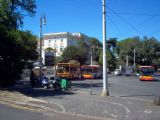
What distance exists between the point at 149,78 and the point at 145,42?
63.7 m

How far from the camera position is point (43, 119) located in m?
14.6

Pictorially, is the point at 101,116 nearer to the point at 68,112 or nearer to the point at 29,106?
the point at 68,112

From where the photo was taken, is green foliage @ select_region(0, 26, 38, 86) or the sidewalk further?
green foliage @ select_region(0, 26, 38, 86)

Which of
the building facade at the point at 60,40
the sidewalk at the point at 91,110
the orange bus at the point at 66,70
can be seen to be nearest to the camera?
the sidewalk at the point at 91,110

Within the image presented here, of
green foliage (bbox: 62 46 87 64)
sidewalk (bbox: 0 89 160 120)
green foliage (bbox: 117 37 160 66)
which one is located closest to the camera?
sidewalk (bbox: 0 89 160 120)

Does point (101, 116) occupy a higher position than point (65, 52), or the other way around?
point (65, 52)

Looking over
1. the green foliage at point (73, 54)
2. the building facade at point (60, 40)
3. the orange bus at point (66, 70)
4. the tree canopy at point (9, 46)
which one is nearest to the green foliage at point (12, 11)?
the tree canopy at point (9, 46)

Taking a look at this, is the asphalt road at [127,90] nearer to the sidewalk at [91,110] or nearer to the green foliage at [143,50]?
the sidewalk at [91,110]

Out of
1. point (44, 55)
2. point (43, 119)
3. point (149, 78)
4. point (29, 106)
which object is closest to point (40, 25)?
point (149, 78)

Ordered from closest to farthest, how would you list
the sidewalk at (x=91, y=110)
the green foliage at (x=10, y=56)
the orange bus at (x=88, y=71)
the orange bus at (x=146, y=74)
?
the sidewalk at (x=91, y=110) → the green foliage at (x=10, y=56) → the orange bus at (x=146, y=74) → the orange bus at (x=88, y=71)

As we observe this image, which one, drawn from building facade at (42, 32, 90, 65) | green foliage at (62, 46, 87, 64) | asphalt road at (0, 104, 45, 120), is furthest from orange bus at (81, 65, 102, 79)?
building facade at (42, 32, 90, 65)

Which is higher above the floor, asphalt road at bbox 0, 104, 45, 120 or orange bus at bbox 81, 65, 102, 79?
orange bus at bbox 81, 65, 102, 79

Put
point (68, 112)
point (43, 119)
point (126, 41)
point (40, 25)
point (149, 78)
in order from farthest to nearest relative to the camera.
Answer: point (126, 41) → point (149, 78) → point (40, 25) → point (68, 112) → point (43, 119)

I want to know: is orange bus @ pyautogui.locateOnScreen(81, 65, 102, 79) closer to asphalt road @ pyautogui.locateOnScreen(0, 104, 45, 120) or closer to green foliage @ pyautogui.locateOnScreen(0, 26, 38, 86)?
green foliage @ pyautogui.locateOnScreen(0, 26, 38, 86)
